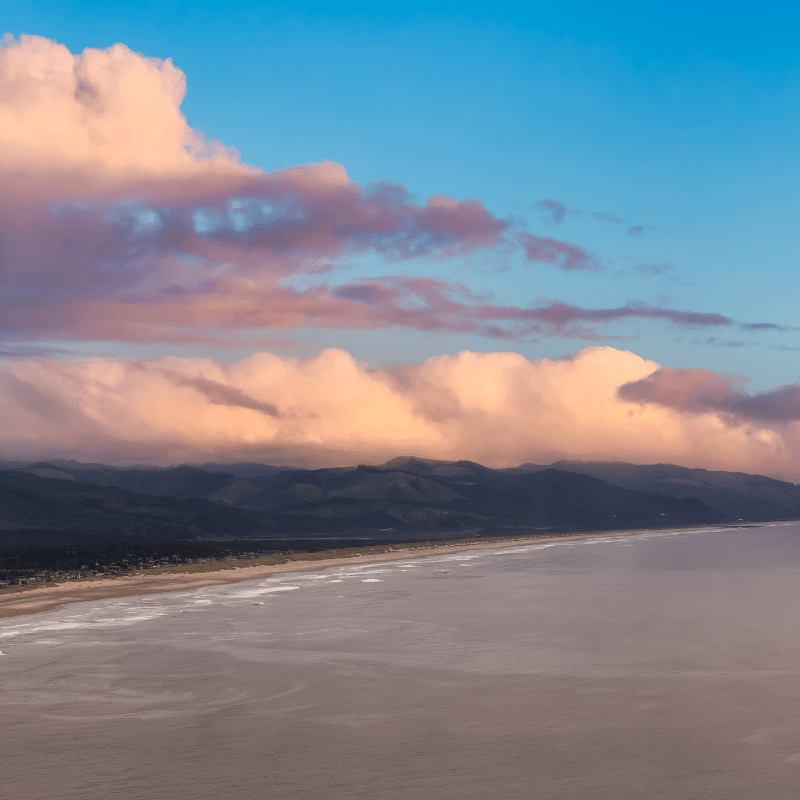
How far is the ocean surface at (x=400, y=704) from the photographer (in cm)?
1861

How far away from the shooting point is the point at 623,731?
75.7 feet

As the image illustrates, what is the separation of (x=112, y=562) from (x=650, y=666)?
97.3 m

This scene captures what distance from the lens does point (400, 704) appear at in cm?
2656

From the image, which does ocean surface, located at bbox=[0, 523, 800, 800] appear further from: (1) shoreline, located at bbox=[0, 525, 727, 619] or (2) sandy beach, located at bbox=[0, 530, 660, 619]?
(2) sandy beach, located at bbox=[0, 530, 660, 619]

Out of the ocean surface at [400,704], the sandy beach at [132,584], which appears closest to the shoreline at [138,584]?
the sandy beach at [132,584]

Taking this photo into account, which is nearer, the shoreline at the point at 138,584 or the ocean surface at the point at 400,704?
the ocean surface at the point at 400,704

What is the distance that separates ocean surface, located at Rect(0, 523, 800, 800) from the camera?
18.6 meters

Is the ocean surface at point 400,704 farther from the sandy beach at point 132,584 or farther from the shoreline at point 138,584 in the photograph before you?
the sandy beach at point 132,584

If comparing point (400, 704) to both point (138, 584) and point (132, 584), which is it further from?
point (132, 584)

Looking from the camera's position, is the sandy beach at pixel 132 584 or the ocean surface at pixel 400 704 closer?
the ocean surface at pixel 400 704

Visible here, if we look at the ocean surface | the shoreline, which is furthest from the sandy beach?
the ocean surface

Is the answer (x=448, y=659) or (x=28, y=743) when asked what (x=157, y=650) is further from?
(x=28, y=743)

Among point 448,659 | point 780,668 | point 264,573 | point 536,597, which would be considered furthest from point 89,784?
point 264,573

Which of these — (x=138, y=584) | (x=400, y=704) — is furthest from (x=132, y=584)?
(x=400, y=704)
